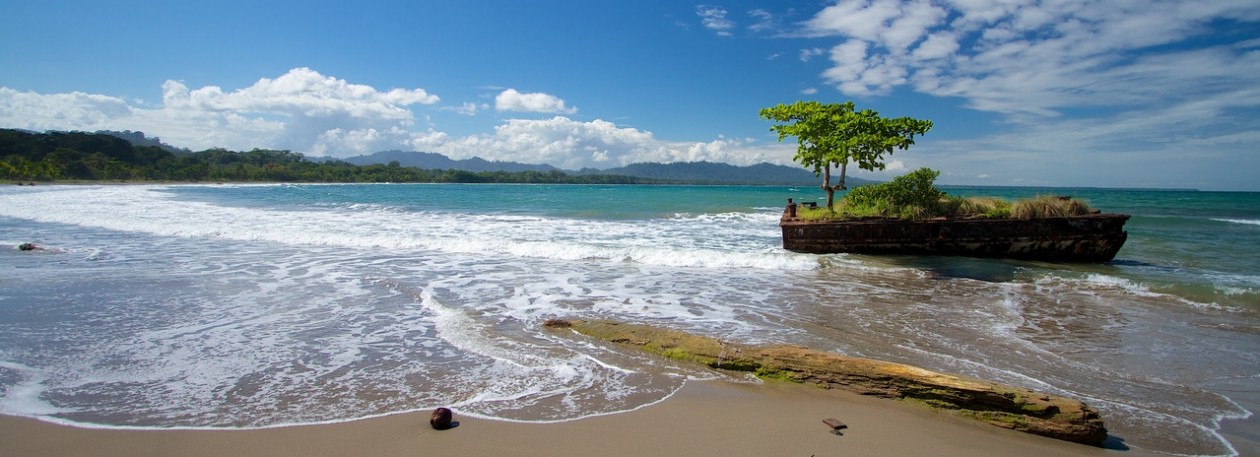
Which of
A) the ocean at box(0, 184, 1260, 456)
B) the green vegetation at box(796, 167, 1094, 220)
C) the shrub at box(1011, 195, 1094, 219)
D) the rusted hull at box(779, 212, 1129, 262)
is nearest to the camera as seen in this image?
the ocean at box(0, 184, 1260, 456)

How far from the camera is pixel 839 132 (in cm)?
1509

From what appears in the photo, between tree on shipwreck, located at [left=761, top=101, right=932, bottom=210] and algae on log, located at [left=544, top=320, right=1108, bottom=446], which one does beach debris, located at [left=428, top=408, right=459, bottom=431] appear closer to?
algae on log, located at [left=544, top=320, right=1108, bottom=446]

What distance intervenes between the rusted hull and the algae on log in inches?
387

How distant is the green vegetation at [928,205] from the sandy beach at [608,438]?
1125cm

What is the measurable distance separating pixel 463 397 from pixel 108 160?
125917 mm

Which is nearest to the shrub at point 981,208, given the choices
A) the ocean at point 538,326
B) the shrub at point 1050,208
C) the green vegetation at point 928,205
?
the green vegetation at point 928,205

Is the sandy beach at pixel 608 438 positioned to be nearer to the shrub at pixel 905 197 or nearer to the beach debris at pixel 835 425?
the beach debris at pixel 835 425

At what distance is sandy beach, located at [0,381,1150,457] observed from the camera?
151 inches

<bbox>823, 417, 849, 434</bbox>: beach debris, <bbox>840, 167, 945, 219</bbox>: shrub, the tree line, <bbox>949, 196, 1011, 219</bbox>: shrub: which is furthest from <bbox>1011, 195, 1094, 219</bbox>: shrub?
the tree line

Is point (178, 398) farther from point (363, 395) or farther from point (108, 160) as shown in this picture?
point (108, 160)

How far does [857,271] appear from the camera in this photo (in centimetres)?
1244

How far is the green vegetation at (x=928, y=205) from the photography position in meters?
14.0


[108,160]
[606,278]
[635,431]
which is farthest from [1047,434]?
[108,160]

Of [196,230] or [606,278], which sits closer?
[606,278]
